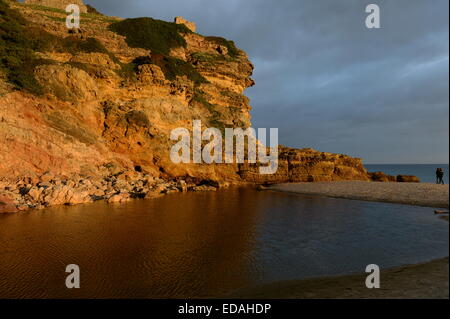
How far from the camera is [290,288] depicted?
691 cm

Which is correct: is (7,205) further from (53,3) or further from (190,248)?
(53,3)

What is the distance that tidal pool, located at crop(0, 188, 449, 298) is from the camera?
7.18 metres

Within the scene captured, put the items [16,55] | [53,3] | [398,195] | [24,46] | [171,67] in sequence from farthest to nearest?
[53,3] → [171,67] → [24,46] → [16,55] → [398,195]

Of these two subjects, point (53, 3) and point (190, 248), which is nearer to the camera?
point (190, 248)

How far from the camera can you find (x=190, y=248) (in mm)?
10305

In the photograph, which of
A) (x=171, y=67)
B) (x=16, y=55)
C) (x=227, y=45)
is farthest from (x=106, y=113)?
(x=227, y=45)

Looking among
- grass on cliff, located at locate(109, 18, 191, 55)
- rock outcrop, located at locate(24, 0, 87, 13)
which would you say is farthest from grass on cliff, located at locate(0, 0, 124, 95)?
rock outcrop, located at locate(24, 0, 87, 13)

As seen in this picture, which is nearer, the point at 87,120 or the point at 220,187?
the point at 87,120

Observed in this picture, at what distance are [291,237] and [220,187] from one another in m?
23.8

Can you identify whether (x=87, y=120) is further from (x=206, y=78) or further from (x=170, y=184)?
(x=206, y=78)

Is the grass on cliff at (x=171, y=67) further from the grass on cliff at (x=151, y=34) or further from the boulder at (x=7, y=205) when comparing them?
the boulder at (x=7, y=205)

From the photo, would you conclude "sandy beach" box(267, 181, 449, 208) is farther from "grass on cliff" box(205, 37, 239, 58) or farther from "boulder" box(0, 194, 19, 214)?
"grass on cliff" box(205, 37, 239, 58)

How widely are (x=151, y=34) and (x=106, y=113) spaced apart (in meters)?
23.9
